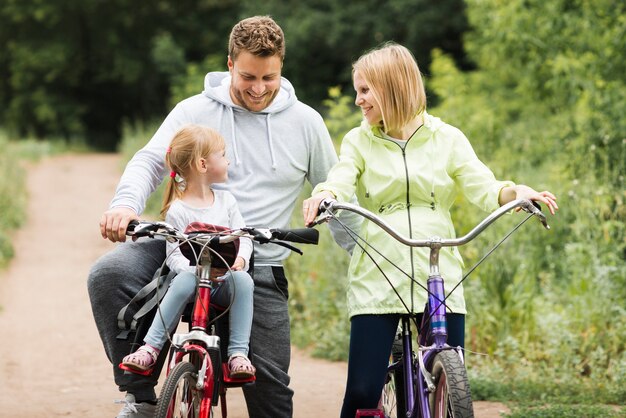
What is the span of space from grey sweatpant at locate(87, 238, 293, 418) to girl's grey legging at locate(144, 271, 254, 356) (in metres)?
0.31

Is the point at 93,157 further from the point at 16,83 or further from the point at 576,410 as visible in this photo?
the point at 576,410

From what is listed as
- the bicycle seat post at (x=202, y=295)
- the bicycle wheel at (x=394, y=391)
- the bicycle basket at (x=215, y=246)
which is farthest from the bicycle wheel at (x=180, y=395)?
the bicycle wheel at (x=394, y=391)

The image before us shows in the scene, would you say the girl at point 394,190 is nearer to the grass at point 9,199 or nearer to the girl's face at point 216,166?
the girl's face at point 216,166

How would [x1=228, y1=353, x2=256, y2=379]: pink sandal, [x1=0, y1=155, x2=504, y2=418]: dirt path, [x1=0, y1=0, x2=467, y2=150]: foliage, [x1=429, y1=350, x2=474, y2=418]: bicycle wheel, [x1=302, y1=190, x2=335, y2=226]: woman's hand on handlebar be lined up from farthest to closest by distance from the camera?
[x1=0, y1=0, x2=467, y2=150]: foliage → [x1=0, y1=155, x2=504, y2=418]: dirt path → [x1=228, y1=353, x2=256, y2=379]: pink sandal → [x1=302, y1=190, x2=335, y2=226]: woman's hand on handlebar → [x1=429, y1=350, x2=474, y2=418]: bicycle wheel

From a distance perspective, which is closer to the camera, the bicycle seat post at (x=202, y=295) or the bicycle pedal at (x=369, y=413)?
the bicycle seat post at (x=202, y=295)

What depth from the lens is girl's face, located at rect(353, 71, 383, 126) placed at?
3938mm

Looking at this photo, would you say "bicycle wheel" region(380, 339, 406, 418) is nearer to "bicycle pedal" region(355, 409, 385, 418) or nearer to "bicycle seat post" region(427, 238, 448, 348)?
"bicycle pedal" region(355, 409, 385, 418)

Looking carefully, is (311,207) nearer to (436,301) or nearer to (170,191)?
(436,301)

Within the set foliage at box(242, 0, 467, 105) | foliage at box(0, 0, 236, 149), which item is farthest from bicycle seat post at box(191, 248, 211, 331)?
foliage at box(0, 0, 236, 149)

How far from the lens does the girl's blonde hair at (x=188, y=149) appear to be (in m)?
3.92

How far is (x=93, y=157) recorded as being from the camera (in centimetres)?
2733

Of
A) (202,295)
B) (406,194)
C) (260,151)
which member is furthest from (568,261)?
(202,295)

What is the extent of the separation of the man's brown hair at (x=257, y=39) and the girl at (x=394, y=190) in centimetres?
39

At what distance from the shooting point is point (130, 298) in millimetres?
4195
